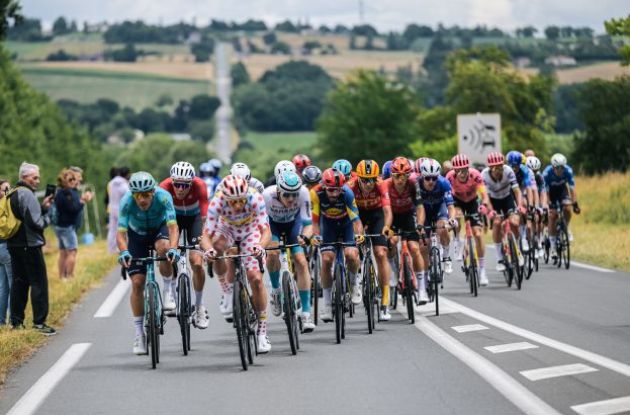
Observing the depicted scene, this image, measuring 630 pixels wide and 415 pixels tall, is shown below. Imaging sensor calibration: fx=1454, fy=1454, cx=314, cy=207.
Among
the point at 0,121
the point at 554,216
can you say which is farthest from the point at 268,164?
the point at 554,216

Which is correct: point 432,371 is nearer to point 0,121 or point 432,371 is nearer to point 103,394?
point 103,394

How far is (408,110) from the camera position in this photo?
12588 cm

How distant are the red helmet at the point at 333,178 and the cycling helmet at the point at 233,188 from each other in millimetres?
2099

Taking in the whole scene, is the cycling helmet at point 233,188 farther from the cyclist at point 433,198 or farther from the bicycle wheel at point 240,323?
the cyclist at point 433,198

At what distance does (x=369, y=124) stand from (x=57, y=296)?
105827 mm

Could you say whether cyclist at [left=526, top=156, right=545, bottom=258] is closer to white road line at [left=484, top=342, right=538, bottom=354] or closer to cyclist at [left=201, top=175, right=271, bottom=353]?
white road line at [left=484, top=342, right=538, bottom=354]

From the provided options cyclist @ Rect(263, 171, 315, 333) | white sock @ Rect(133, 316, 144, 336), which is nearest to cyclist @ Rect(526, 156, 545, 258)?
cyclist @ Rect(263, 171, 315, 333)

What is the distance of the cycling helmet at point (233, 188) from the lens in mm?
12672

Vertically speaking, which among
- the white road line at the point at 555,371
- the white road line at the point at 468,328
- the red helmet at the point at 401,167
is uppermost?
the red helmet at the point at 401,167

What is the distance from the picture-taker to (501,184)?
67.2ft

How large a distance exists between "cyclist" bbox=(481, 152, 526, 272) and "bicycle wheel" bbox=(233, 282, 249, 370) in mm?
8055

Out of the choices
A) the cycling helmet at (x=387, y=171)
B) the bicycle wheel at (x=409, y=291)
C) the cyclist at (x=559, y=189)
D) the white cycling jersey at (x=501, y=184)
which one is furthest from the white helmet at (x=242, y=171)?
the cyclist at (x=559, y=189)

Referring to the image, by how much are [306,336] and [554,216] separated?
9579mm

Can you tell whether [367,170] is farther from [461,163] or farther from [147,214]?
[461,163]
